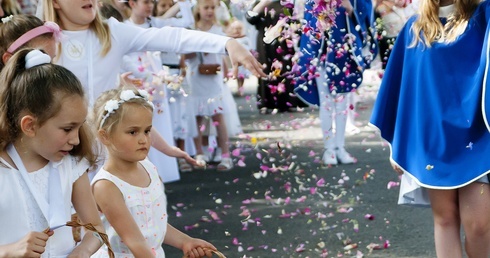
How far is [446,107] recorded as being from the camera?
533 centimetres

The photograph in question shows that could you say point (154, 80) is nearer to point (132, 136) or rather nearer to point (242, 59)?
point (242, 59)

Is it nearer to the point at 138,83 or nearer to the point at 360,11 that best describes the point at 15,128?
the point at 138,83

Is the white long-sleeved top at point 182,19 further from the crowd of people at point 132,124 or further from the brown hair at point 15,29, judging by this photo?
the brown hair at point 15,29

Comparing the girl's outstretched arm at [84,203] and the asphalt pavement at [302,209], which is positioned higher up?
the girl's outstretched arm at [84,203]

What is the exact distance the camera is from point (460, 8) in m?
5.28

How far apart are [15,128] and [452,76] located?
2341mm

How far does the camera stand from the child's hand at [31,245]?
140 inches

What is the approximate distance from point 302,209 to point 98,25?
3.42 meters

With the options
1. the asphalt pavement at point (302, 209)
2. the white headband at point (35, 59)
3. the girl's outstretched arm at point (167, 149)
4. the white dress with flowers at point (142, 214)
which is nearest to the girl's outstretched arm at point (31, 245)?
the white headband at point (35, 59)

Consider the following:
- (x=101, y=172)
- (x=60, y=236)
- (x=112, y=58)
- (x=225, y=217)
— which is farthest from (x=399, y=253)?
(x=60, y=236)

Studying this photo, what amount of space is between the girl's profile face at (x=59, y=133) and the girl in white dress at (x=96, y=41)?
1551 millimetres

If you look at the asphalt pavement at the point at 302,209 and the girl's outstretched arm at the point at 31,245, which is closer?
the girl's outstretched arm at the point at 31,245

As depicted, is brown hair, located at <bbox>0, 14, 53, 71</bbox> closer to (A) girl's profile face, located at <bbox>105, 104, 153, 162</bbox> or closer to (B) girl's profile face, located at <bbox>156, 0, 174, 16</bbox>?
(A) girl's profile face, located at <bbox>105, 104, 153, 162</bbox>

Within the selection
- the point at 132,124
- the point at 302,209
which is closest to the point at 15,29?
the point at 132,124
